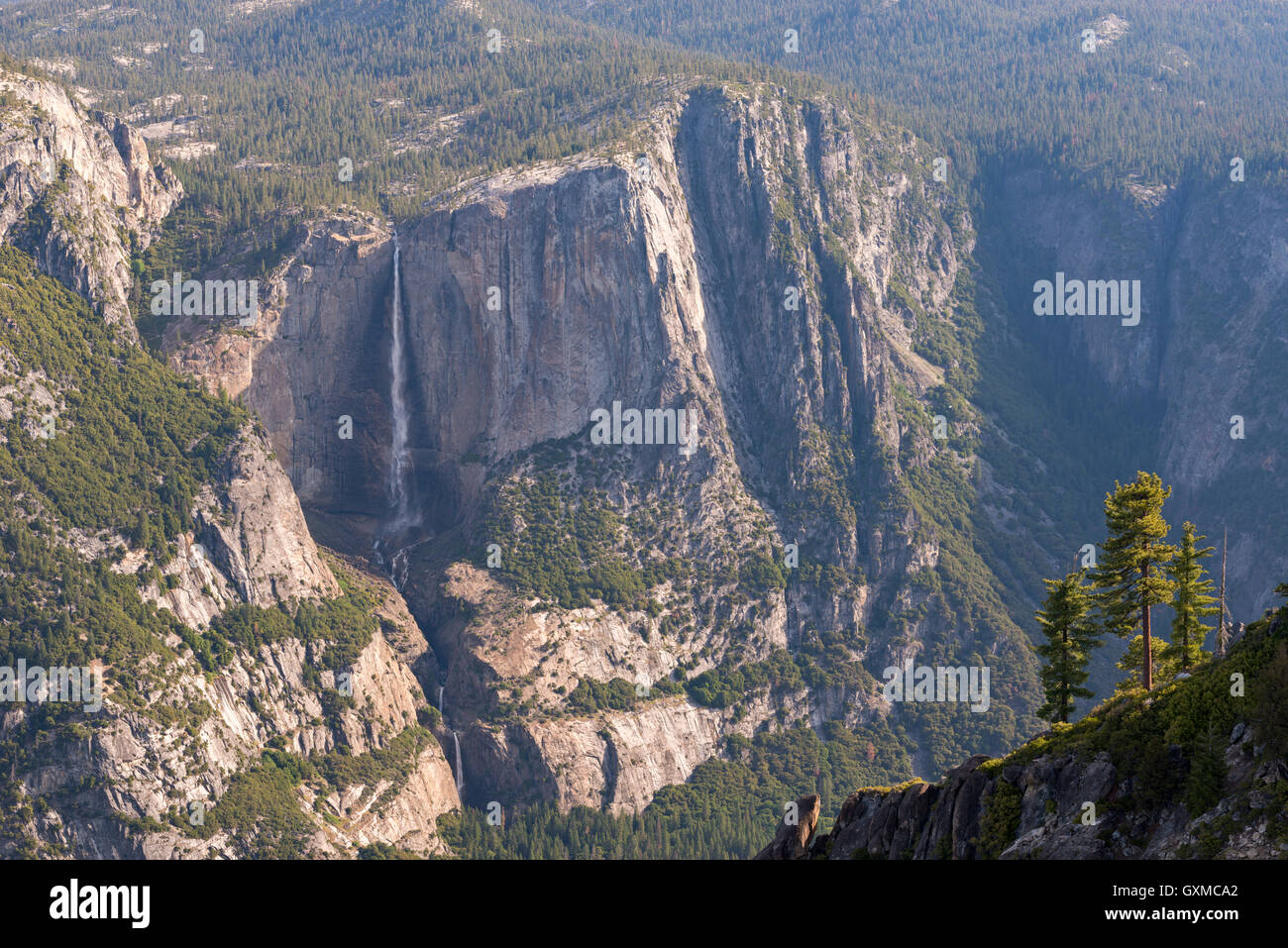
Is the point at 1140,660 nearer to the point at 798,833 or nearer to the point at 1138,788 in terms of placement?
the point at 798,833

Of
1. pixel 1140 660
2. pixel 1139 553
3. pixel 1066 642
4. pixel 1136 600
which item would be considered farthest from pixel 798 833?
pixel 1140 660

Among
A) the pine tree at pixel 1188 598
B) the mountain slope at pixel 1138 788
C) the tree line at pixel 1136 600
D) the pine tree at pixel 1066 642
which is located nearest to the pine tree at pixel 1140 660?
the tree line at pixel 1136 600

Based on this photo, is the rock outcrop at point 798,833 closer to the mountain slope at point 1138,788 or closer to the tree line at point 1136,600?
the mountain slope at point 1138,788

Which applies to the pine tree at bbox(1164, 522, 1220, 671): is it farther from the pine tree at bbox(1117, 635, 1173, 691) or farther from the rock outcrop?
the rock outcrop

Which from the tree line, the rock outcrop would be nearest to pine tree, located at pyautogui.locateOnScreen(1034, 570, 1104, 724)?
the tree line

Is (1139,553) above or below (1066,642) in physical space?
above

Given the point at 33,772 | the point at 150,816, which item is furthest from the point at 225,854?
the point at 33,772
